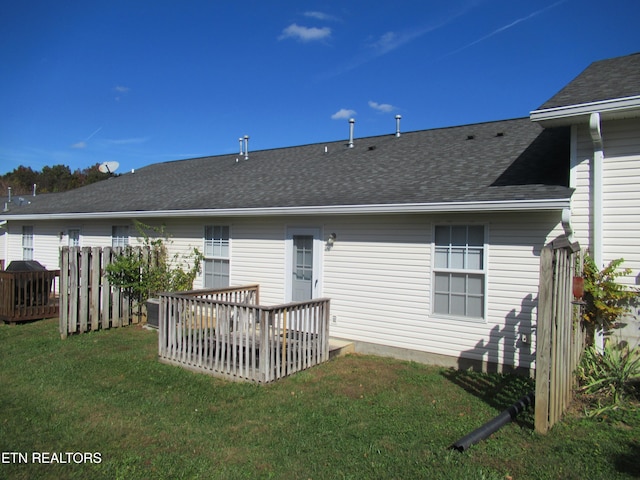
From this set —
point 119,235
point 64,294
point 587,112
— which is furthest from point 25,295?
point 587,112

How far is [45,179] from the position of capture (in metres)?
57.7

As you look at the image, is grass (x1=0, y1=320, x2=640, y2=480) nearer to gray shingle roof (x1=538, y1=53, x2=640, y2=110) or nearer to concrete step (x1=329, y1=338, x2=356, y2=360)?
concrete step (x1=329, y1=338, x2=356, y2=360)

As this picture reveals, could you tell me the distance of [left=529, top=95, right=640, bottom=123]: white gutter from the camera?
18.1ft

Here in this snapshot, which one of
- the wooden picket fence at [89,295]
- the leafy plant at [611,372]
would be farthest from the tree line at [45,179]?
the leafy plant at [611,372]

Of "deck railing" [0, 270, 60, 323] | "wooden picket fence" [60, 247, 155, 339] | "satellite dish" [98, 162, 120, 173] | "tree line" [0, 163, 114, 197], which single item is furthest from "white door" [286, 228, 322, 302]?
"tree line" [0, 163, 114, 197]

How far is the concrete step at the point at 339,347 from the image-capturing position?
7.72 meters

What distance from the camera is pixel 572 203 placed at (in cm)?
623

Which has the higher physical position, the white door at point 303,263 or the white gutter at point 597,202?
the white gutter at point 597,202

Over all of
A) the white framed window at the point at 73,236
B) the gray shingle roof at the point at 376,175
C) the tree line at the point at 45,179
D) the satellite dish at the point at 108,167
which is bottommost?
the white framed window at the point at 73,236

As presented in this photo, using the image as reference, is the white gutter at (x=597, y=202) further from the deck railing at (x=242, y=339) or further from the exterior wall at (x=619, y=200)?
the deck railing at (x=242, y=339)

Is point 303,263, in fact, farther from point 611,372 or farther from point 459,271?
point 611,372

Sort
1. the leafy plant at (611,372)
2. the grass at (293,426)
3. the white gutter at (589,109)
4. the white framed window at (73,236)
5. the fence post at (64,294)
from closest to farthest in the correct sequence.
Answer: the grass at (293,426) → the leafy plant at (611,372) → the white gutter at (589,109) → the fence post at (64,294) → the white framed window at (73,236)

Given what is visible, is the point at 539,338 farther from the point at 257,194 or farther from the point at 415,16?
the point at 415,16

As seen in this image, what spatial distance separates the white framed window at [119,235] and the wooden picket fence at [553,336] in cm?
1128
